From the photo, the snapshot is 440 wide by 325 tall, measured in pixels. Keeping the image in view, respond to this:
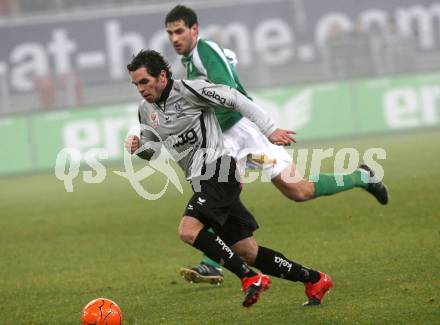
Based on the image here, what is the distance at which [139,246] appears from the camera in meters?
10.9

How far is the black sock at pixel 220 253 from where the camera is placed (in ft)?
22.0

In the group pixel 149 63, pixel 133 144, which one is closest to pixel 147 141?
pixel 133 144

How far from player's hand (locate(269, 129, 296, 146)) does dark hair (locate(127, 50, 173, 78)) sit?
0.87 metres

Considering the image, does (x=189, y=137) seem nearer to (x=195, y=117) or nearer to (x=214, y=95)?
(x=195, y=117)

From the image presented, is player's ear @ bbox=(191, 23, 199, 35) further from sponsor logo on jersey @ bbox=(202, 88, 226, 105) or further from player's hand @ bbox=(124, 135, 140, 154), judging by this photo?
sponsor logo on jersey @ bbox=(202, 88, 226, 105)

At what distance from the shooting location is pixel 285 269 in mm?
7004

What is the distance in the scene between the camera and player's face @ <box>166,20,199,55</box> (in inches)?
332

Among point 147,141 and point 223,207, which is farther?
point 147,141

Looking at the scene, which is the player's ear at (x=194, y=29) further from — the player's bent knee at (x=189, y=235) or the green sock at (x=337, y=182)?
the player's bent knee at (x=189, y=235)

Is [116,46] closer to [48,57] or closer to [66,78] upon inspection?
[48,57]

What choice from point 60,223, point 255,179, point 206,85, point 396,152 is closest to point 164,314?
point 206,85

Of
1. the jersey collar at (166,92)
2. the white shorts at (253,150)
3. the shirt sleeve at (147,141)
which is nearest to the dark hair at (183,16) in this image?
the white shorts at (253,150)

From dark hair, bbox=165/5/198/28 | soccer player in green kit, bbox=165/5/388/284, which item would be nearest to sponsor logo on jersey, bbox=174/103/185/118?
soccer player in green kit, bbox=165/5/388/284

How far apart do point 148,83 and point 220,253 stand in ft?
4.06
